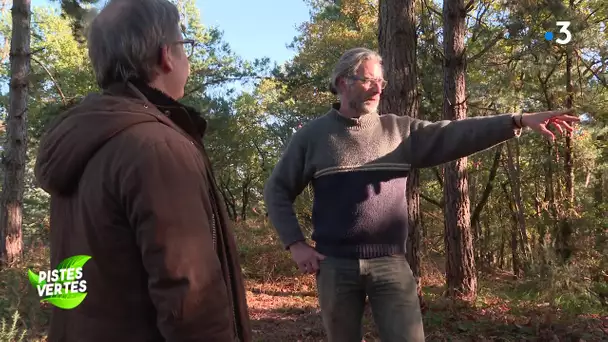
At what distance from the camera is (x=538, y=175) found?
13.9 metres

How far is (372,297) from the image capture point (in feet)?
8.50

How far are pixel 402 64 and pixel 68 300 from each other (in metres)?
4.69

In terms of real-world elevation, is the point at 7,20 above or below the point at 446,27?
above

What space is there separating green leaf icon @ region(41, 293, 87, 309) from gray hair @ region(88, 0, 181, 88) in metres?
0.60

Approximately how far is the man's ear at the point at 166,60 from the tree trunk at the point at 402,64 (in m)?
4.24

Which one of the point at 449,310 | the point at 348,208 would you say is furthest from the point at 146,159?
the point at 449,310

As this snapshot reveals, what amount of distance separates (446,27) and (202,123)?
22.7ft

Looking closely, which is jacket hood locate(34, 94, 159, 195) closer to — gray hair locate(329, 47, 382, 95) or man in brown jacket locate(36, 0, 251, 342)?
man in brown jacket locate(36, 0, 251, 342)

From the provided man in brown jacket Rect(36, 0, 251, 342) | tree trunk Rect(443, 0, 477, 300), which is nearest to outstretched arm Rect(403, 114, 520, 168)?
man in brown jacket Rect(36, 0, 251, 342)

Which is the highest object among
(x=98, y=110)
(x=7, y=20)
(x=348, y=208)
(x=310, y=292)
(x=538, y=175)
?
(x=7, y=20)

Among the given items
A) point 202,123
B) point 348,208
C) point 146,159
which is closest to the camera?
point 146,159

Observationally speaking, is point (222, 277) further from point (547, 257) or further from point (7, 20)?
point (7, 20)

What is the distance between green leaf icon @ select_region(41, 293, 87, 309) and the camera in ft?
4.20

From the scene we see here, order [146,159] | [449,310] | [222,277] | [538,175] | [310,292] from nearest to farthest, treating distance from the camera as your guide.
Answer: [146,159] → [222,277] → [449,310] → [310,292] → [538,175]
